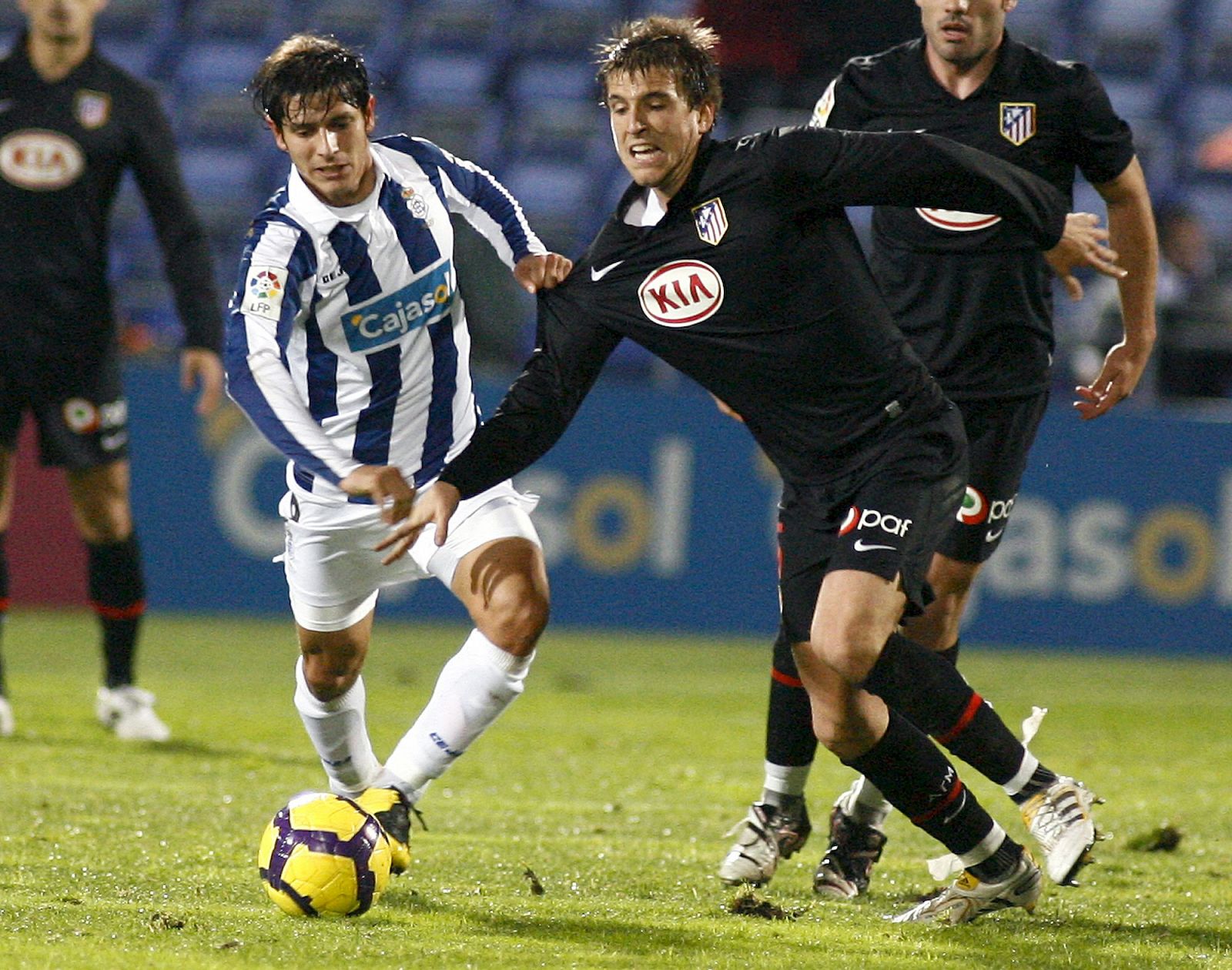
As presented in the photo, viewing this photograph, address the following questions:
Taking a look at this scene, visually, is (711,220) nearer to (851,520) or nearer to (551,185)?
(851,520)

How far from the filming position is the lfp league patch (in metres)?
4.07

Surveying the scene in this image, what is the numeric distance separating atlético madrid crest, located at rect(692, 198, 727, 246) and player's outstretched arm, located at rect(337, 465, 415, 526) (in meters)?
0.83

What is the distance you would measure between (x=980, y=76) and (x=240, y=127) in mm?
10239

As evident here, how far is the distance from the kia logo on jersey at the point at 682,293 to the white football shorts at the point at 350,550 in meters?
0.66

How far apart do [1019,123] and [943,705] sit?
61.9 inches

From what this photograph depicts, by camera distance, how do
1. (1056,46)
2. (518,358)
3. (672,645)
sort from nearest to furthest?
(672,645)
(518,358)
(1056,46)

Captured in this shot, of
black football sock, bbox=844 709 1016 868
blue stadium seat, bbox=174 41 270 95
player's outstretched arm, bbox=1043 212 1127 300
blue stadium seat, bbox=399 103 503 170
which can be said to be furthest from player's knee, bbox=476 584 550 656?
blue stadium seat, bbox=174 41 270 95

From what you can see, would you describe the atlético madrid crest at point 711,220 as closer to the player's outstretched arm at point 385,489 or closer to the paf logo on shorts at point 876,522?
the paf logo on shorts at point 876,522

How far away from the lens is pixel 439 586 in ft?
33.7

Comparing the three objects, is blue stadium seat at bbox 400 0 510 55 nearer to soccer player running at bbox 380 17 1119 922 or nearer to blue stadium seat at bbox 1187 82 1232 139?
blue stadium seat at bbox 1187 82 1232 139

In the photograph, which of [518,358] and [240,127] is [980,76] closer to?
[518,358]

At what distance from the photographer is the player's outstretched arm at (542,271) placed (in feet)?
13.6

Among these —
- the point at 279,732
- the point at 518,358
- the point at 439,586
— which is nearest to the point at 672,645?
the point at 439,586

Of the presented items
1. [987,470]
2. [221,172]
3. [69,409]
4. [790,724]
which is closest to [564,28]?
[221,172]
